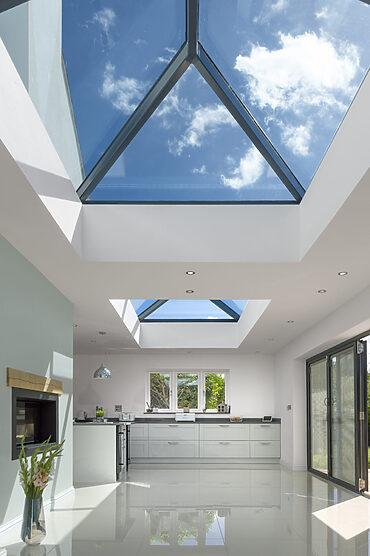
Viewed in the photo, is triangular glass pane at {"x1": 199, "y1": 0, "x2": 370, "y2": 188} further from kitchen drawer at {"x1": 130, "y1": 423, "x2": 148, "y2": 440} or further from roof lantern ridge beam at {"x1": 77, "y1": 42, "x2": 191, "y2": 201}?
kitchen drawer at {"x1": 130, "y1": 423, "x2": 148, "y2": 440}

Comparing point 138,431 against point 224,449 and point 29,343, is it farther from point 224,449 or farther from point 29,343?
point 29,343

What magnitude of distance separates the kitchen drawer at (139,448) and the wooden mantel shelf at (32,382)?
621 centimetres

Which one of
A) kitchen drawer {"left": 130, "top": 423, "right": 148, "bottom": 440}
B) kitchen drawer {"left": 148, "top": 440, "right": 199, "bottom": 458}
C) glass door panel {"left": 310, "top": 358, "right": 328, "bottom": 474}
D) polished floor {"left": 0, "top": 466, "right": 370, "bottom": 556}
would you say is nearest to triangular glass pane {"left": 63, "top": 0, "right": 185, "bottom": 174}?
polished floor {"left": 0, "top": 466, "right": 370, "bottom": 556}

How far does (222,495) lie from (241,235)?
400 centimetres

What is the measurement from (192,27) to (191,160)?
3.84 ft

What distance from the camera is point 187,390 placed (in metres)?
14.6

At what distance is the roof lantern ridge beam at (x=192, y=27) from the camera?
17.2 ft

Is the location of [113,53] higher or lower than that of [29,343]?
higher

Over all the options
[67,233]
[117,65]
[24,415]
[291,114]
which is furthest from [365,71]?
[24,415]

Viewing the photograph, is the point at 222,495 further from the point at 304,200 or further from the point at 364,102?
the point at 364,102

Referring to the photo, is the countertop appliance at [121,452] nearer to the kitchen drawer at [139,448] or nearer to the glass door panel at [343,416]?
the kitchen drawer at [139,448]

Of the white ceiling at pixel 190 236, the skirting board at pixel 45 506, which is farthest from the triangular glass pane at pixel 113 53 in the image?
the skirting board at pixel 45 506

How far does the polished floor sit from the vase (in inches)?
3.5

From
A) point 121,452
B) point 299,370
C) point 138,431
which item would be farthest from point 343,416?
point 138,431
